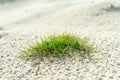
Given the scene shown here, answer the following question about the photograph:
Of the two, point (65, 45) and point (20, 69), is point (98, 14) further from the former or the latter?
point (20, 69)

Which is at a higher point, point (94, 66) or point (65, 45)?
point (65, 45)

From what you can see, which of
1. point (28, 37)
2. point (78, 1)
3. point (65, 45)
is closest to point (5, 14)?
point (78, 1)

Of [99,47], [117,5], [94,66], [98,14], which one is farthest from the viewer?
[117,5]

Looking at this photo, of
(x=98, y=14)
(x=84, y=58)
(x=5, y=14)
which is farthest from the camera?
(x=5, y=14)

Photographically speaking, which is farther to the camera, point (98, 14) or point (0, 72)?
point (98, 14)

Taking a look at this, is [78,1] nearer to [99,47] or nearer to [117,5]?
[117,5]

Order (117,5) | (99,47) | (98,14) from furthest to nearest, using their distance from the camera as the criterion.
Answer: (117,5) < (98,14) < (99,47)

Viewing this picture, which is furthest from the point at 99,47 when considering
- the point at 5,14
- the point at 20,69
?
the point at 5,14

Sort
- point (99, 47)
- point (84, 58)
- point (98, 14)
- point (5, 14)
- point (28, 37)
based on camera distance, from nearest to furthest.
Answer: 1. point (84, 58)
2. point (99, 47)
3. point (28, 37)
4. point (98, 14)
5. point (5, 14)

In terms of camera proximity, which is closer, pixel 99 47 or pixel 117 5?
pixel 99 47
